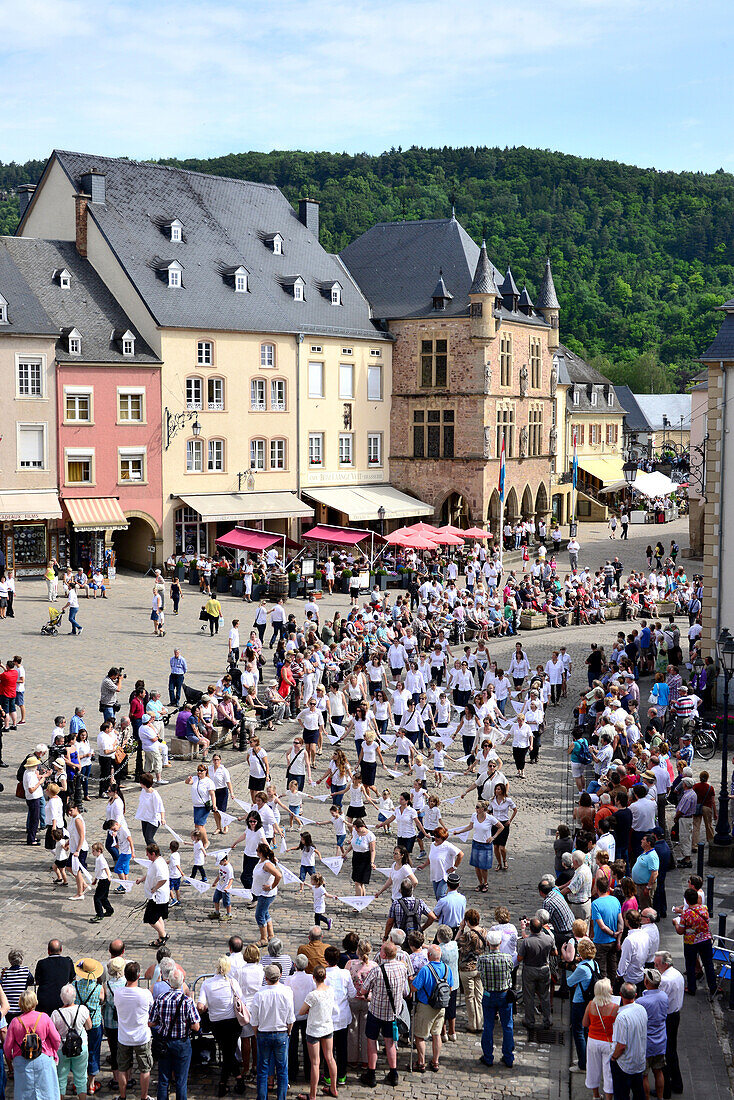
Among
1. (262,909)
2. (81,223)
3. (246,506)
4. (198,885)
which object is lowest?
(198,885)

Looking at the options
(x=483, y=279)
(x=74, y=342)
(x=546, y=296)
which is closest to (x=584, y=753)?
(x=74, y=342)

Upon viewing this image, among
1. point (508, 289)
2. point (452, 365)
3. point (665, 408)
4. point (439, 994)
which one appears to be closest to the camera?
point (439, 994)

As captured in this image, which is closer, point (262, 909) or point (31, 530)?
point (262, 909)

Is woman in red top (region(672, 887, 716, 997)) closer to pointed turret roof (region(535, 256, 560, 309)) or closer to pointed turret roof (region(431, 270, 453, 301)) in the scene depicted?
pointed turret roof (region(431, 270, 453, 301))

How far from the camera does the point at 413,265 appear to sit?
5512 centimetres

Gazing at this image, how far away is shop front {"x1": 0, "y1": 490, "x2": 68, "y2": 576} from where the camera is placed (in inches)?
1588

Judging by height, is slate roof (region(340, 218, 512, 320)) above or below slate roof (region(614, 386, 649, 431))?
above

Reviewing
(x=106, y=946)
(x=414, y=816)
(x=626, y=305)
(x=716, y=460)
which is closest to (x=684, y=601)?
(x=716, y=460)

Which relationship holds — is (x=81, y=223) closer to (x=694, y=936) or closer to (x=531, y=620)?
(x=531, y=620)

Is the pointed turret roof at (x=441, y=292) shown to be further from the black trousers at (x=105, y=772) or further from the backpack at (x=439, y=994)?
the backpack at (x=439, y=994)

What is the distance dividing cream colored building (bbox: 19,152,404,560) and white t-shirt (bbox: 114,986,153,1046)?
114 ft

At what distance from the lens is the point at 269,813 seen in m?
14.8

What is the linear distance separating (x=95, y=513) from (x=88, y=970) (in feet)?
106

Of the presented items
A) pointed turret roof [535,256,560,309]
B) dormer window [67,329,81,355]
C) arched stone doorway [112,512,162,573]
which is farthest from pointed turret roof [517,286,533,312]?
dormer window [67,329,81,355]
